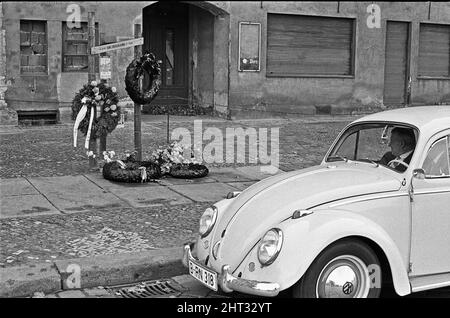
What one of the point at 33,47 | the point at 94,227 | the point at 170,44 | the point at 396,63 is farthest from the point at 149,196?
the point at 396,63

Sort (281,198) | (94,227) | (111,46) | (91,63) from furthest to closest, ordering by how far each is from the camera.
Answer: (91,63) < (111,46) < (94,227) < (281,198)

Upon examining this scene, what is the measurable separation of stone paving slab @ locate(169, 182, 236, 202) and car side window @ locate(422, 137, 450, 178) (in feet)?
11.6

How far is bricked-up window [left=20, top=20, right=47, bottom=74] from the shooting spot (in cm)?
1392

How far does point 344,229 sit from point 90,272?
2.30m

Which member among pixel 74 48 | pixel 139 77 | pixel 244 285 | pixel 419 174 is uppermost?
pixel 74 48

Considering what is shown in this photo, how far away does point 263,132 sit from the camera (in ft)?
46.0

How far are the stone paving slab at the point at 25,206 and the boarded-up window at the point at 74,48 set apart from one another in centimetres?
728

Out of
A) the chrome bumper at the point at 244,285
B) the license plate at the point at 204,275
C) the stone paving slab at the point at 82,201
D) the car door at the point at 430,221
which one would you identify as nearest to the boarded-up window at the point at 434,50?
the stone paving slab at the point at 82,201

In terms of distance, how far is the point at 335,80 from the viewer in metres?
17.2

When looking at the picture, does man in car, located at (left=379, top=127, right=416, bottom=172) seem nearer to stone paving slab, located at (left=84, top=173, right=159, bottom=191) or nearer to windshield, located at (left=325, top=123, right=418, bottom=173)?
windshield, located at (left=325, top=123, right=418, bottom=173)

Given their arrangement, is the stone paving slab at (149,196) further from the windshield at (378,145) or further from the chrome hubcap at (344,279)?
the chrome hubcap at (344,279)

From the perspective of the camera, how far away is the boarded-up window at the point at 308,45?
53.9 ft

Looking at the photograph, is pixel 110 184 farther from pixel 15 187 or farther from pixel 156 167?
pixel 15 187
